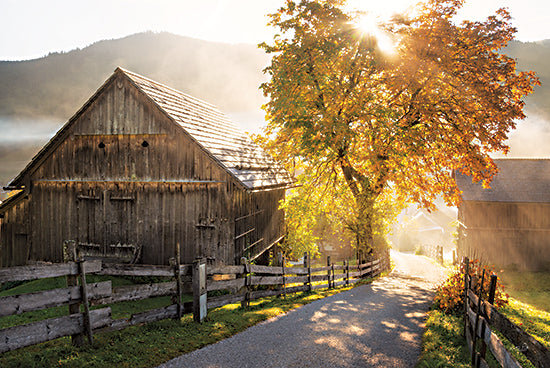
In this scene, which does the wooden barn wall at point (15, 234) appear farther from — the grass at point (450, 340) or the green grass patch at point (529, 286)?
the green grass patch at point (529, 286)

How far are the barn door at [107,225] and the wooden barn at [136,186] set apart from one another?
1.6 inches

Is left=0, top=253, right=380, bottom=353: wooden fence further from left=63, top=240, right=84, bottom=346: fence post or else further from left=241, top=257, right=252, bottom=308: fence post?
left=241, top=257, right=252, bottom=308: fence post

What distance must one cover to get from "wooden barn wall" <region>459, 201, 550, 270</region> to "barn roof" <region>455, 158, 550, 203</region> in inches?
32.1

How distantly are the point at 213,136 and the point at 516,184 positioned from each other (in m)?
27.3

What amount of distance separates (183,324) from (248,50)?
173572 millimetres

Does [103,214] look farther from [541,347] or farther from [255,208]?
[541,347]

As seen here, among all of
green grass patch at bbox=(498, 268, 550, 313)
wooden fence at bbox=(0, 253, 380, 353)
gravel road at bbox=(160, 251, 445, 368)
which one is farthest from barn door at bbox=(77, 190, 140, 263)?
green grass patch at bbox=(498, 268, 550, 313)

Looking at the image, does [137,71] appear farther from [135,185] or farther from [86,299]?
[86,299]

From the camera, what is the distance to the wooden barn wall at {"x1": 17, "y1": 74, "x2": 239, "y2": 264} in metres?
14.4

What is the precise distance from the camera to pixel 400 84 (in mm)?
15375

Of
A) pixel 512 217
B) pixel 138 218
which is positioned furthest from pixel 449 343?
pixel 512 217

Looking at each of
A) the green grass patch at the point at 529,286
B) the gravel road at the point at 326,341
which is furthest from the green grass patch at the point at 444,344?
the green grass patch at the point at 529,286

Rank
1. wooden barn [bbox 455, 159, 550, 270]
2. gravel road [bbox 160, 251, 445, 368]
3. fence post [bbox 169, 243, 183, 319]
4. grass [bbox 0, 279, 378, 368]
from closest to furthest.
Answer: grass [bbox 0, 279, 378, 368]
gravel road [bbox 160, 251, 445, 368]
fence post [bbox 169, 243, 183, 319]
wooden barn [bbox 455, 159, 550, 270]

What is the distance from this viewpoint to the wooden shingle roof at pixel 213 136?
566 inches
